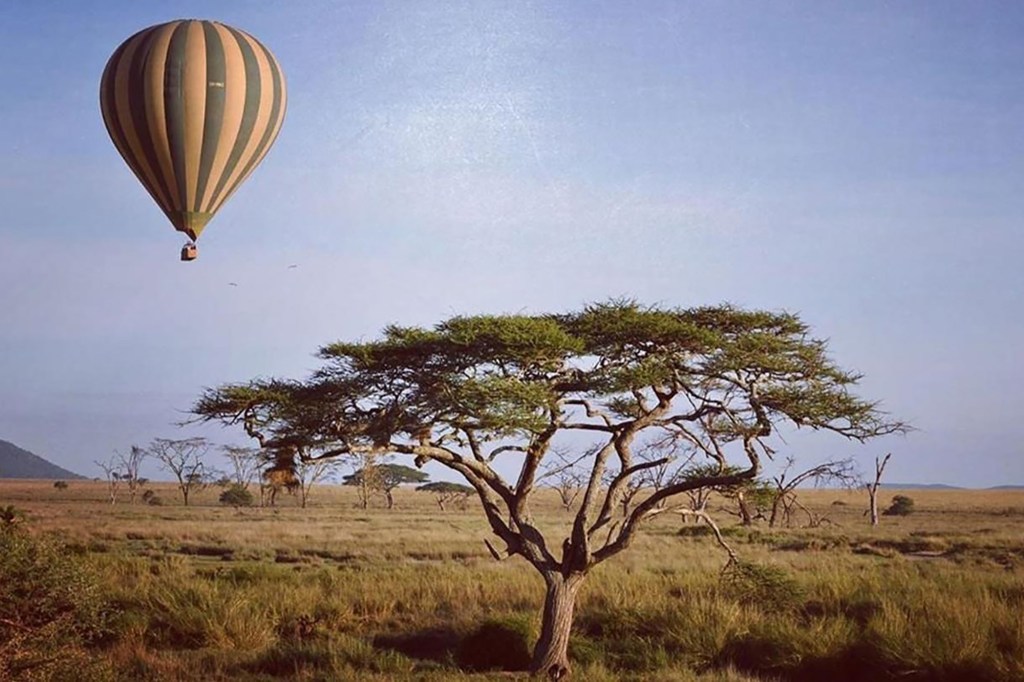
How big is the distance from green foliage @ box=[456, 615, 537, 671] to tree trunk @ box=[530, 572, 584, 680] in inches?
35.2

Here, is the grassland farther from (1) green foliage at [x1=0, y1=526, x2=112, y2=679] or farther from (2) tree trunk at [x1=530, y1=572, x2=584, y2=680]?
(2) tree trunk at [x1=530, y1=572, x2=584, y2=680]

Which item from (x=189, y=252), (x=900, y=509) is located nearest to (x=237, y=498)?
(x=900, y=509)

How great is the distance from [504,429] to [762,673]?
16.0 ft

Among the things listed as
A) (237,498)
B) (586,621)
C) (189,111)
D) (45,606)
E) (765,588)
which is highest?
(189,111)

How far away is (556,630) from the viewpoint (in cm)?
1296

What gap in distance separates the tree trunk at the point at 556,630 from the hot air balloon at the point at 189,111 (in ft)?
30.8

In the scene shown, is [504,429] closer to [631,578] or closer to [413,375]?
[413,375]

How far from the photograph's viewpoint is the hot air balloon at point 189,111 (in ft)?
58.9

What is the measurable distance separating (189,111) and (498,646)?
1062 cm

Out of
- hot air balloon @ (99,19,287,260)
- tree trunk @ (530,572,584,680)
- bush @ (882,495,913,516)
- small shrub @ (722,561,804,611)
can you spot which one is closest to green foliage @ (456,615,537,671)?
tree trunk @ (530,572,584,680)

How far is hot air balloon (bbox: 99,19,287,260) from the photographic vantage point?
17953mm

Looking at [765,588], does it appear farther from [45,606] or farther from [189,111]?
[189,111]

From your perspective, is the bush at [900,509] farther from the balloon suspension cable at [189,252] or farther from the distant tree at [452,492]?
the balloon suspension cable at [189,252]

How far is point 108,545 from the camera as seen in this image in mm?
31562
